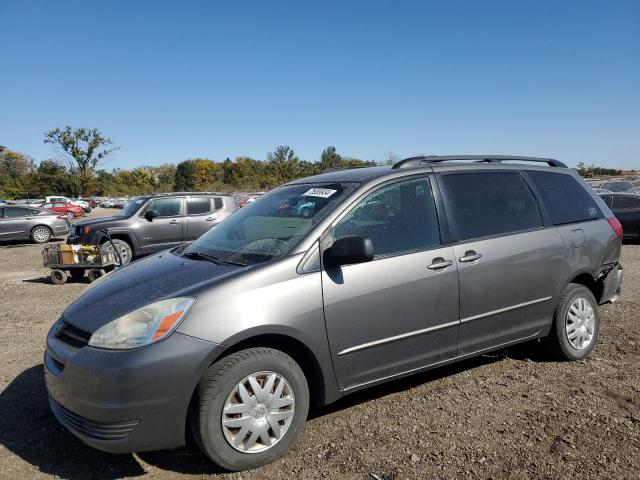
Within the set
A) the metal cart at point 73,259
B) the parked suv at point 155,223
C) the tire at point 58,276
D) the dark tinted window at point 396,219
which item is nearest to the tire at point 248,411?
the dark tinted window at point 396,219

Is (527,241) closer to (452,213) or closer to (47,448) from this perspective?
(452,213)

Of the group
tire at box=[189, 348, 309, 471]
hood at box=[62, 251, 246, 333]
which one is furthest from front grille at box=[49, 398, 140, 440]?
hood at box=[62, 251, 246, 333]

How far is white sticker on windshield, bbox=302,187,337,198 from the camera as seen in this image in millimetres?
3375

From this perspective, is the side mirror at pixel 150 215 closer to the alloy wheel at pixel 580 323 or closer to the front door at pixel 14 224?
the alloy wheel at pixel 580 323

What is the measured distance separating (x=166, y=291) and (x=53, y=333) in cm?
88

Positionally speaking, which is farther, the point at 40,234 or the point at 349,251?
the point at 40,234

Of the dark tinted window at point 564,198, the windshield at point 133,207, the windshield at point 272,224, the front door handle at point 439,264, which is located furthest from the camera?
the windshield at point 133,207

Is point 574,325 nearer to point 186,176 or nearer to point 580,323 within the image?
point 580,323

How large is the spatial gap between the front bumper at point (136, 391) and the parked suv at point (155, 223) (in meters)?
7.87

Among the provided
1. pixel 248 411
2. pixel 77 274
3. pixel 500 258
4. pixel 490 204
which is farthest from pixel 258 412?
Answer: pixel 77 274

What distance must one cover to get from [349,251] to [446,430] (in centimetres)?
137

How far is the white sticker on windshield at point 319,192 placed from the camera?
3375 mm

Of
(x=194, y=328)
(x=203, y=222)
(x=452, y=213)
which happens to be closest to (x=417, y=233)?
(x=452, y=213)

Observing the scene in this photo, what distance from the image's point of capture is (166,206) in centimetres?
1091
